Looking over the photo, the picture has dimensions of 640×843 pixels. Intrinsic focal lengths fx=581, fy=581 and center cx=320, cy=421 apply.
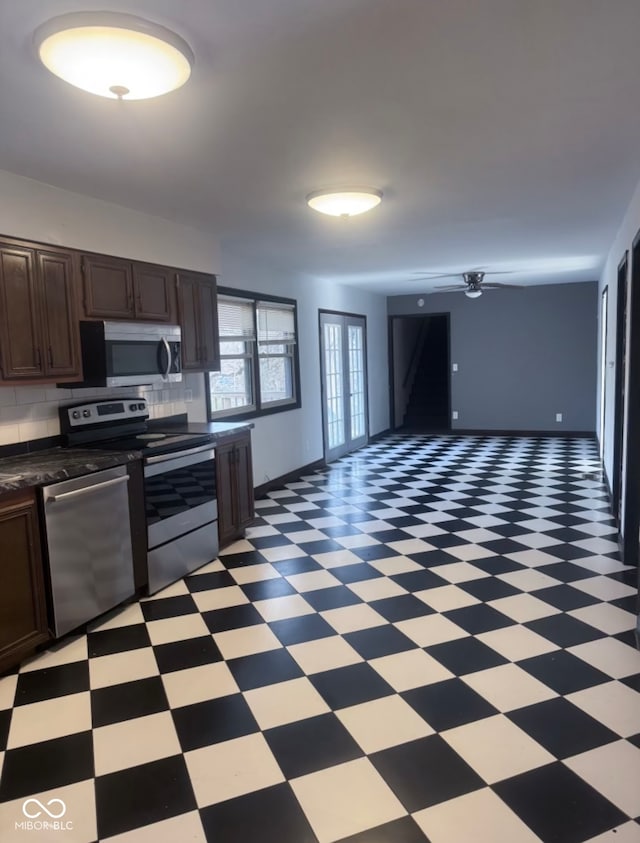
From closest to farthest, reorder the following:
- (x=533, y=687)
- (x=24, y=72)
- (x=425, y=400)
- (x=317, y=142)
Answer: (x=24, y=72) → (x=533, y=687) → (x=317, y=142) → (x=425, y=400)

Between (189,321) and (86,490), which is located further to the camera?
(189,321)

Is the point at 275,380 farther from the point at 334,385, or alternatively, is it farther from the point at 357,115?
the point at 357,115

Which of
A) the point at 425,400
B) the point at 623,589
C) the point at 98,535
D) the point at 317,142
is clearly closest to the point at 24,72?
the point at 317,142

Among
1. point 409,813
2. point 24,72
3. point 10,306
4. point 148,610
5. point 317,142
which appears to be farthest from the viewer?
point 148,610

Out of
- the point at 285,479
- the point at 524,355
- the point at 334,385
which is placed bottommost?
the point at 285,479

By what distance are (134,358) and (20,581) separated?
1.51 metres

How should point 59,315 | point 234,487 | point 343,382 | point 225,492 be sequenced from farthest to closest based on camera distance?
point 343,382, point 234,487, point 225,492, point 59,315

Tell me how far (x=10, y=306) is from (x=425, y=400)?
8775 millimetres

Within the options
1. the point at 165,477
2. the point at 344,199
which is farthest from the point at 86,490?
the point at 344,199

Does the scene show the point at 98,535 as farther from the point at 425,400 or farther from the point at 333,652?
the point at 425,400

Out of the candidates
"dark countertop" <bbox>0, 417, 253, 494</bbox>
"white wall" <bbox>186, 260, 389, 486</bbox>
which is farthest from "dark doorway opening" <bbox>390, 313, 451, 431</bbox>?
"dark countertop" <bbox>0, 417, 253, 494</bbox>

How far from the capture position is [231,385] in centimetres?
536

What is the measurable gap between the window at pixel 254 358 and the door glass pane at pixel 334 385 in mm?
1000

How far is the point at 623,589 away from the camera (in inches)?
129
